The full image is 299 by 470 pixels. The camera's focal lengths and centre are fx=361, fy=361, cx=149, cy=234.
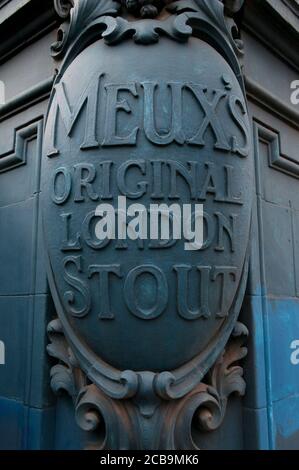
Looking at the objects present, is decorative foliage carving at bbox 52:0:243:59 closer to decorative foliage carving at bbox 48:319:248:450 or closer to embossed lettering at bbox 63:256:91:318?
embossed lettering at bbox 63:256:91:318

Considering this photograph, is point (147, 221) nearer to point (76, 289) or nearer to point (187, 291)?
point (187, 291)

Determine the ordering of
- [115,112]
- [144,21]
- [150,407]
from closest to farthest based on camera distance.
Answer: [150,407] → [115,112] → [144,21]

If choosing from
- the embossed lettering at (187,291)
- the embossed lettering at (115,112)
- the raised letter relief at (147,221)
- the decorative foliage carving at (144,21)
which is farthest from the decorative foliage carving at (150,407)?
the decorative foliage carving at (144,21)

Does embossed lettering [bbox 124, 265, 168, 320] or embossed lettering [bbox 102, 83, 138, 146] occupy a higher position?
embossed lettering [bbox 102, 83, 138, 146]

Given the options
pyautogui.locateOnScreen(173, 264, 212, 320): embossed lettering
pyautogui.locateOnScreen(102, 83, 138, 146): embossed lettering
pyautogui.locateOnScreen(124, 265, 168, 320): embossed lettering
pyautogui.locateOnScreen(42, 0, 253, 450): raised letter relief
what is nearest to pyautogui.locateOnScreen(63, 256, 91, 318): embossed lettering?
pyautogui.locateOnScreen(42, 0, 253, 450): raised letter relief

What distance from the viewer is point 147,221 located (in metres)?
2.21

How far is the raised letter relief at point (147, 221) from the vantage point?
2.16 meters

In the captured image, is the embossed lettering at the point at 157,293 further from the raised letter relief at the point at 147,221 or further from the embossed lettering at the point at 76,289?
the embossed lettering at the point at 76,289

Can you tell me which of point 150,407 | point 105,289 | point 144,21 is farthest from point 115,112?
point 150,407

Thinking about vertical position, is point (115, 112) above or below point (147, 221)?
above

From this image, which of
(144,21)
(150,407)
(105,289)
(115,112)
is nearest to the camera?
(150,407)

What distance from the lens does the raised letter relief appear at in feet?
7.10
